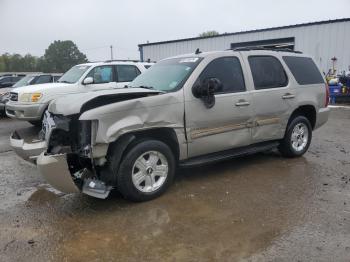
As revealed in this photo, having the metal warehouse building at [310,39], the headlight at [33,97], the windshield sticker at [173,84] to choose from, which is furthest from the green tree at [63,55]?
the windshield sticker at [173,84]

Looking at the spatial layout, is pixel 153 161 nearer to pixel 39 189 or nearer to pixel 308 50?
pixel 39 189

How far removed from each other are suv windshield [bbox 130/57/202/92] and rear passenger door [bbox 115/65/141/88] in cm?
461

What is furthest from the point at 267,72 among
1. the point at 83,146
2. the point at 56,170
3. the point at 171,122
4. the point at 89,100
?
the point at 56,170

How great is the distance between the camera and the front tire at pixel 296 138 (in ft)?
21.5

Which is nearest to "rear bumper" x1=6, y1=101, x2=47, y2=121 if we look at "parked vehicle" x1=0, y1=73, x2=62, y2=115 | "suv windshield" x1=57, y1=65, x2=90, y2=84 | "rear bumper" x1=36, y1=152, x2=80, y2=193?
"suv windshield" x1=57, y1=65, x2=90, y2=84

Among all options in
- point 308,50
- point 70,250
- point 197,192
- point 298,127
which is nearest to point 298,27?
point 308,50

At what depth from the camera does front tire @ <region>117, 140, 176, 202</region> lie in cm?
446

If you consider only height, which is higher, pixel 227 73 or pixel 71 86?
pixel 227 73

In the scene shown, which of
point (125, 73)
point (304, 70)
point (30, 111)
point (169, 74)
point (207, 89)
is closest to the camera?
point (207, 89)

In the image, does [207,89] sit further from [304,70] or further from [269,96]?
[304,70]

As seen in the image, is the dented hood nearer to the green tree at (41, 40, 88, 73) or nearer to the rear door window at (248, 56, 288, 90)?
the rear door window at (248, 56, 288, 90)

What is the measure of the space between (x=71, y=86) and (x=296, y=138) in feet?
19.4

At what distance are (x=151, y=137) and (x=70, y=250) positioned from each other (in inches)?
70.2

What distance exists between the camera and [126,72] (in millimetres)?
10711
